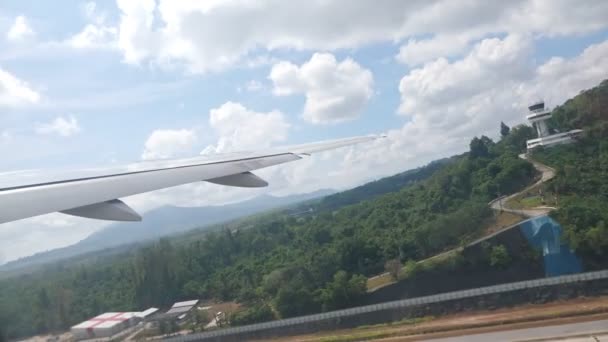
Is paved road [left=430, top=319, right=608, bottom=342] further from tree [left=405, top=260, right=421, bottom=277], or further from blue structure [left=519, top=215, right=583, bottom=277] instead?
blue structure [left=519, top=215, right=583, bottom=277]

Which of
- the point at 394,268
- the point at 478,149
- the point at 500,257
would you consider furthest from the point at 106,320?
the point at 478,149

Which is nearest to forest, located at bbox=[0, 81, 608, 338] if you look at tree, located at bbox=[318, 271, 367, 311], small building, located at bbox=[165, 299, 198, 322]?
tree, located at bbox=[318, 271, 367, 311]

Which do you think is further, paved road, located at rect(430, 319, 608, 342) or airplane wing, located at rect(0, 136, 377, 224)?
paved road, located at rect(430, 319, 608, 342)

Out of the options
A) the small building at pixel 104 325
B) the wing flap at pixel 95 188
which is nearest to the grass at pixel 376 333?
the small building at pixel 104 325

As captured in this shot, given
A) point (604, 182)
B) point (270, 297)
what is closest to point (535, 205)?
point (604, 182)

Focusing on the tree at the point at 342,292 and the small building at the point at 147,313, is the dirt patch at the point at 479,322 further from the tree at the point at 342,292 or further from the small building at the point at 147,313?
the small building at the point at 147,313
